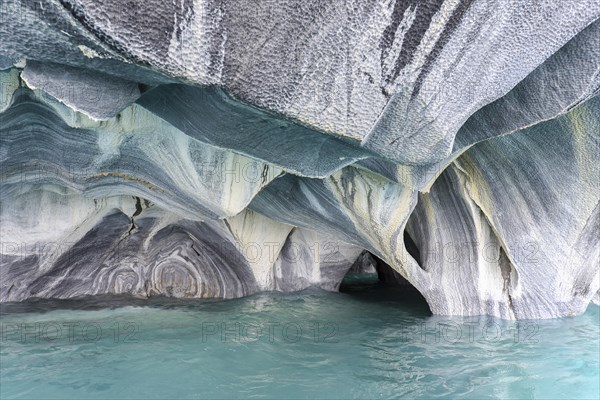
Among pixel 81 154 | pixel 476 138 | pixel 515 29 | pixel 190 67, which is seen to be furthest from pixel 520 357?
pixel 81 154

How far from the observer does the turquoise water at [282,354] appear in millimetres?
2924

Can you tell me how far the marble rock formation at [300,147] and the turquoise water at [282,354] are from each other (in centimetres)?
70

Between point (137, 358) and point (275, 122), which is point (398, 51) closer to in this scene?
point (275, 122)

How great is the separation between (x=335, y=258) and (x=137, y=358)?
378 cm

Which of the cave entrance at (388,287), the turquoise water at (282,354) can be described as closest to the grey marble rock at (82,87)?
the turquoise water at (282,354)

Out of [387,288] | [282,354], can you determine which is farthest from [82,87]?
[387,288]

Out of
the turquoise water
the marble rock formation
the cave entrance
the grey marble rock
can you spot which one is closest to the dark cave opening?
the cave entrance

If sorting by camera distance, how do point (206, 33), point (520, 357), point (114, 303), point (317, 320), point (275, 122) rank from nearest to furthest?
point (206, 33) < point (275, 122) < point (520, 357) < point (317, 320) < point (114, 303)

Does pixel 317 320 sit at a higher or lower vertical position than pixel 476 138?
lower

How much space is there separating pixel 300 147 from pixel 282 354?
1.75 m

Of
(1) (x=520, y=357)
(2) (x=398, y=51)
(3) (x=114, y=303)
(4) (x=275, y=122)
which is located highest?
(2) (x=398, y=51)

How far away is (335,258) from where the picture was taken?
6691 mm

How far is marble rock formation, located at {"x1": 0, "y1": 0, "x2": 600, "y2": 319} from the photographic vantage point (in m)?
1.80

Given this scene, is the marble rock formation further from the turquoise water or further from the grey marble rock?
the turquoise water
